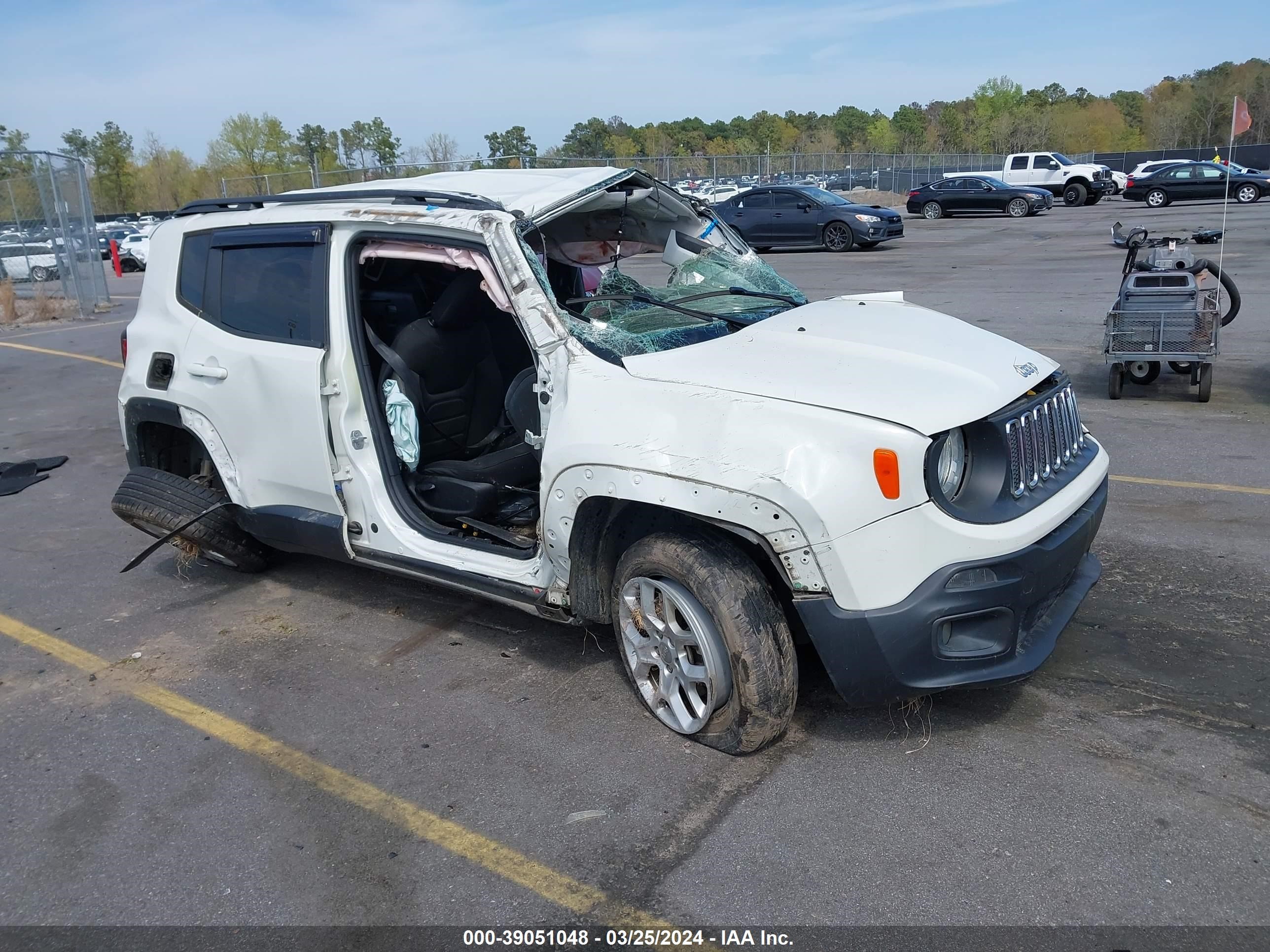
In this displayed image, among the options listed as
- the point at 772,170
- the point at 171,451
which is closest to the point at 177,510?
the point at 171,451

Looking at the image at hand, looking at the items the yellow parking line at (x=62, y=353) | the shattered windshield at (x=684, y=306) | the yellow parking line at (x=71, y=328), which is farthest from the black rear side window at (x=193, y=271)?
the yellow parking line at (x=71, y=328)

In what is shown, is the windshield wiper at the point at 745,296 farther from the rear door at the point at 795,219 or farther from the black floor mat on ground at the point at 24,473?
the rear door at the point at 795,219

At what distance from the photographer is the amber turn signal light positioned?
3082 mm

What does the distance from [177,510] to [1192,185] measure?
34461 mm

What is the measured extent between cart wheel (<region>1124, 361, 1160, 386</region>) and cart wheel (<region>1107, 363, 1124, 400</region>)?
3.0 inches

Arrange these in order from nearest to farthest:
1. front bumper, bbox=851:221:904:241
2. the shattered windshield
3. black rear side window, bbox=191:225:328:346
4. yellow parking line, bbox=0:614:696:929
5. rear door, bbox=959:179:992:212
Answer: yellow parking line, bbox=0:614:696:929, the shattered windshield, black rear side window, bbox=191:225:328:346, front bumper, bbox=851:221:904:241, rear door, bbox=959:179:992:212

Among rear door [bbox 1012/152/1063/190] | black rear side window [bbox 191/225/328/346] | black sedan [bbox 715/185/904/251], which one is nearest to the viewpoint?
black rear side window [bbox 191/225/328/346]

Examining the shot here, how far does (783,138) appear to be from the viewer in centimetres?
11306

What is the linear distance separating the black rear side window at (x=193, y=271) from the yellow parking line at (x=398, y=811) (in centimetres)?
174

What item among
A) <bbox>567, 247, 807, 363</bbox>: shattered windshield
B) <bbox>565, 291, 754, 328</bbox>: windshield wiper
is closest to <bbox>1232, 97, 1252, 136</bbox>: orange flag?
<bbox>567, 247, 807, 363</bbox>: shattered windshield

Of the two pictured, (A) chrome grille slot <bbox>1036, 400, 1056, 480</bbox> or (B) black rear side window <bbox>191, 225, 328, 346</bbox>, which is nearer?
(A) chrome grille slot <bbox>1036, 400, 1056, 480</bbox>

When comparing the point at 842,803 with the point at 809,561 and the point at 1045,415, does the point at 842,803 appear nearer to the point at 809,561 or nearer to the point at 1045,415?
the point at 809,561

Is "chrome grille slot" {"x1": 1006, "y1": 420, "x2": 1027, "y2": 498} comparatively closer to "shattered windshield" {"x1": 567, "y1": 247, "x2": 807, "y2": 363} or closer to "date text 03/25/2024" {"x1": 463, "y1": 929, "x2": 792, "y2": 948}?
"shattered windshield" {"x1": 567, "y1": 247, "x2": 807, "y2": 363}

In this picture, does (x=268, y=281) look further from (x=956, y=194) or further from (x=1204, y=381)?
(x=956, y=194)
